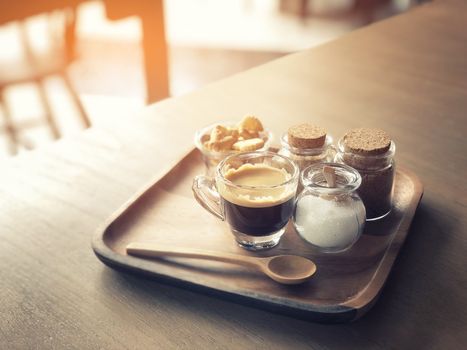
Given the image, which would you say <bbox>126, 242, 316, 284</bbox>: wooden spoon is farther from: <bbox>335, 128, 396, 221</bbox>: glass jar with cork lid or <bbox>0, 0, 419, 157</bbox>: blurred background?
<bbox>0, 0, 419, 157</bbox>: blurred background

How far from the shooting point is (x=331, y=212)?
2.35ft

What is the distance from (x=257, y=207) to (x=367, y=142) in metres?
0.19

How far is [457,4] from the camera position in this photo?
181 cm

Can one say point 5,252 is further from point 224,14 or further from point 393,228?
point 224,14

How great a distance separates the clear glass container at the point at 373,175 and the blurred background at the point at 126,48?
1.74ft

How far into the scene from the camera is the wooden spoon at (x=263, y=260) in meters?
0.67

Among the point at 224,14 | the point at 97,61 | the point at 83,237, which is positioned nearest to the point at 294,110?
the point at 83,237

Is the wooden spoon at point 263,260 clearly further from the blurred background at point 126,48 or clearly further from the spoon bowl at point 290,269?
the blurred background at point 126,48

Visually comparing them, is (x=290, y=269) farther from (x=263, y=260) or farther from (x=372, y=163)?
(x=372, y=163)

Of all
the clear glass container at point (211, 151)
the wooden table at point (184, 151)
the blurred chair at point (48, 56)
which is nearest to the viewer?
the wooden table at point (184, 151)

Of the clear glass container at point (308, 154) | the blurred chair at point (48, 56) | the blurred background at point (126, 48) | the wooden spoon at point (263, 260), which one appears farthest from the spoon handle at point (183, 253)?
the blurred chair at point (48, 56)

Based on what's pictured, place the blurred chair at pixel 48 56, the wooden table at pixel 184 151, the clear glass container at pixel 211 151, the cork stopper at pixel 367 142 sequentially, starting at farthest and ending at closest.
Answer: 1. the blurred chair at pixel 48 56
2. the clear glass container at pixel 211 151
3. the cork stopper at pixel 367 142
4. the wooden table at pixel 184 151

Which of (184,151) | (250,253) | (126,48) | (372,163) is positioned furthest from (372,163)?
(126,48)

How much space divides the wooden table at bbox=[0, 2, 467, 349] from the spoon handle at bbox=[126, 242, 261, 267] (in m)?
0.03
